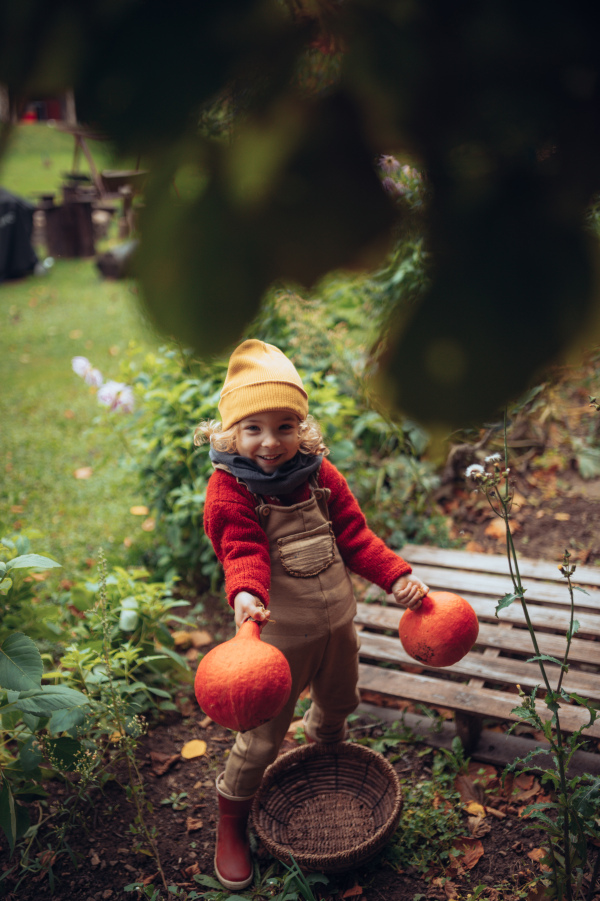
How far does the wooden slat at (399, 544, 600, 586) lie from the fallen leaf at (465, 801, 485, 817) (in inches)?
35.0

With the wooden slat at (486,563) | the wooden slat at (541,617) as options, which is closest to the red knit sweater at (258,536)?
the wooden slat at (541,617)

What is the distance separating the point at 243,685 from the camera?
117 centimetres

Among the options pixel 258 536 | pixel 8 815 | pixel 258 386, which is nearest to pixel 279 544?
pixel 258 536

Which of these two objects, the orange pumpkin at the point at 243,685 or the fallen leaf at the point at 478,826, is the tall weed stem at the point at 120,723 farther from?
the fallen leaf at the point at 478,826

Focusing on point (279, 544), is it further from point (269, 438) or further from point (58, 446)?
point (58, 446)

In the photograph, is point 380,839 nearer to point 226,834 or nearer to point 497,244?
point 226,834

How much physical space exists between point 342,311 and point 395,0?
2032 mm

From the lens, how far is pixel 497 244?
0.45 m

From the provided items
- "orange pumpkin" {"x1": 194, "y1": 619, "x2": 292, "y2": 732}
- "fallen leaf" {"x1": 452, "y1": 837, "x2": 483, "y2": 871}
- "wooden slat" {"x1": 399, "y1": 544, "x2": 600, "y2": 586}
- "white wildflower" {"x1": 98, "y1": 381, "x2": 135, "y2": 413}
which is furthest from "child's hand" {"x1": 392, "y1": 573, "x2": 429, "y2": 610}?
"white wildflower" {"x1": 98, "y1": 381, "x2": 135, "y2": 413}

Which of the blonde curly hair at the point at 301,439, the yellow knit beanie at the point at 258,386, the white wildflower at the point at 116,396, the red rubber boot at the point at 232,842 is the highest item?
the yellow knit beanie at the point at 258,386

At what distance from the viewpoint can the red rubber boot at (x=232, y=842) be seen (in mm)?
1723

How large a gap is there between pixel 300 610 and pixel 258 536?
22 cm

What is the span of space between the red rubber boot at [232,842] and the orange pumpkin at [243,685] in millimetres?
A: 696

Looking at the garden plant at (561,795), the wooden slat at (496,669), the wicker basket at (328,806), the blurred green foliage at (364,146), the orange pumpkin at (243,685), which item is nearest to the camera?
the blurred green foliage at (364,146)
